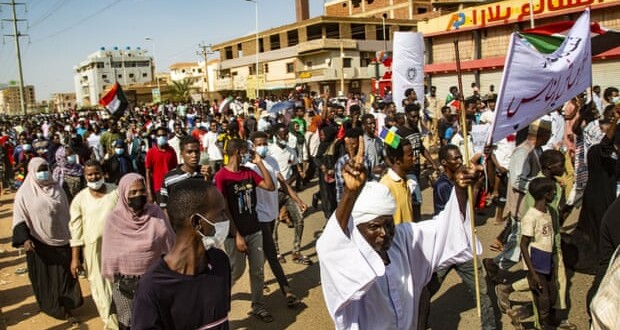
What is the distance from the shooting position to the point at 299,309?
203 inches

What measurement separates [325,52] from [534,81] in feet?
134

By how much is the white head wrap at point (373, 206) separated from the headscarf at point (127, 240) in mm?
2144

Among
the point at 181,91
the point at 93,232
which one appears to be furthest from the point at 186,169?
the point at 181,91

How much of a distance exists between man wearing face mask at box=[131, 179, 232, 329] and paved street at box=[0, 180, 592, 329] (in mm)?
2566

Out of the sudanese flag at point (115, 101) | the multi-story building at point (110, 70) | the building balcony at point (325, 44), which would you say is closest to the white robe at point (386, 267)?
the sudanese flag at point (115, 101)

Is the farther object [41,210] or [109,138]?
[109,138]

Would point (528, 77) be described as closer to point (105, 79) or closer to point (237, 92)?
point (237, 92)

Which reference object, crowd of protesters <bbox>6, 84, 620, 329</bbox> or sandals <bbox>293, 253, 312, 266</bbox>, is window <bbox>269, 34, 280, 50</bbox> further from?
sandals <bbox>293, 253, 312, 266</bbox>

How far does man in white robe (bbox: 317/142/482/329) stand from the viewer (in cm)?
219

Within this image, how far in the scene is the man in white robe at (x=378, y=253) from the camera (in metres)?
2.19

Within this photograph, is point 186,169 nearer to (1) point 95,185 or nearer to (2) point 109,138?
(1) point 95,185

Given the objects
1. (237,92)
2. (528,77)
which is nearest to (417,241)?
(528,77)

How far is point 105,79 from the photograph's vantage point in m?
117

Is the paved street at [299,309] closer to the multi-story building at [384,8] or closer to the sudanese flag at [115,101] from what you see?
the sudanese flag at [115,101]
